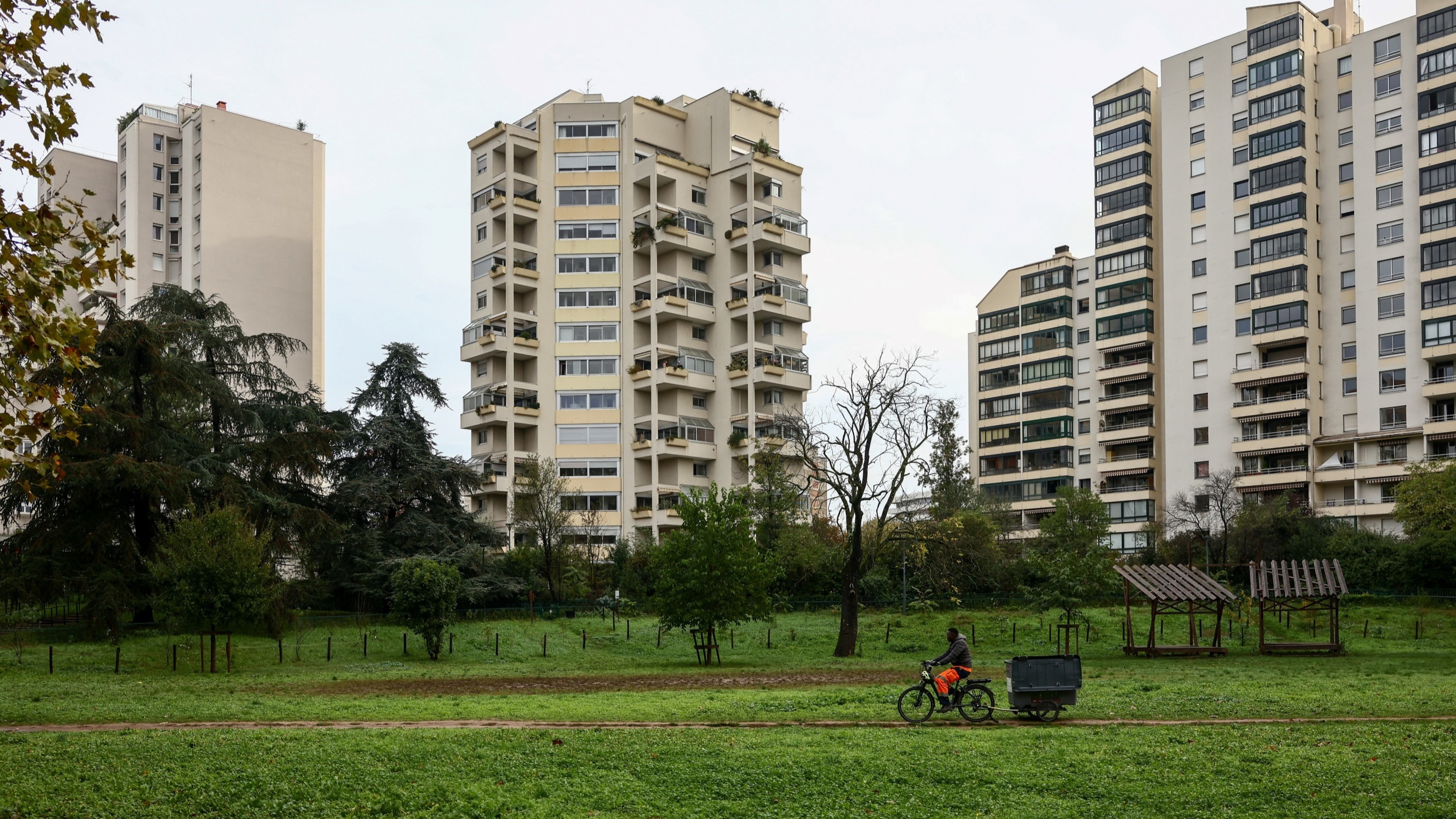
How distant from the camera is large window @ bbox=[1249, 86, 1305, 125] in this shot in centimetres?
9756

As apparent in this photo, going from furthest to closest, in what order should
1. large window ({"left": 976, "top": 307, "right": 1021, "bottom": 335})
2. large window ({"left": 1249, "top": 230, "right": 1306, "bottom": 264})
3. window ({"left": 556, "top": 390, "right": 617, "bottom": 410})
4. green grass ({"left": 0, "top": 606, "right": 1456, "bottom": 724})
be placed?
large window ({"left": 976, "top": 307, "right": 1021, "bottom": 335}), large window ({"left": 1249, "top": 230, "right": 1306, "bottom": 264}), window ({"left": 556, "top": 390, "right": 617, "bottom": 410}), green grass ({"left": 0, "top": 606, "right": 1456, "bottom": 724})

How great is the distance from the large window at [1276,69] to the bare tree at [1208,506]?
32527 mm

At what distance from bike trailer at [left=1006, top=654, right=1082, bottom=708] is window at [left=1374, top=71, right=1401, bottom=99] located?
89216 mm

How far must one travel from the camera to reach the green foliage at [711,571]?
4759 centimetres

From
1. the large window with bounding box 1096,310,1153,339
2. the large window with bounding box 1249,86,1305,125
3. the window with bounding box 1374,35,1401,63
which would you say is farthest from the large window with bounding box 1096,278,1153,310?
the window with bounding box 1374,35,1401,63

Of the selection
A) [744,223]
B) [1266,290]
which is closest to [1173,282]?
[1266,290]

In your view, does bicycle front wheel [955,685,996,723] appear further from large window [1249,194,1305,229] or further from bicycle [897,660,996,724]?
large window [1249,194,1305,229]

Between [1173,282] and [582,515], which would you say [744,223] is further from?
[1173,282]

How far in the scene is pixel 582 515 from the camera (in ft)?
275

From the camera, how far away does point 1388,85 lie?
94250 millimetres

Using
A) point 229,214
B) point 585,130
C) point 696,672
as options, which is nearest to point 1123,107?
point 585,130

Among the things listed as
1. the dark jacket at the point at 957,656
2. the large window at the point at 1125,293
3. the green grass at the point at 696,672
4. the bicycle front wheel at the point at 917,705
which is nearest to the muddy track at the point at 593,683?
the green grass at the point at 696,672

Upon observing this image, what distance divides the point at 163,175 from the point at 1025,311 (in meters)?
84.7

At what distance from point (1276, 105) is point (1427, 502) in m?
46.8
